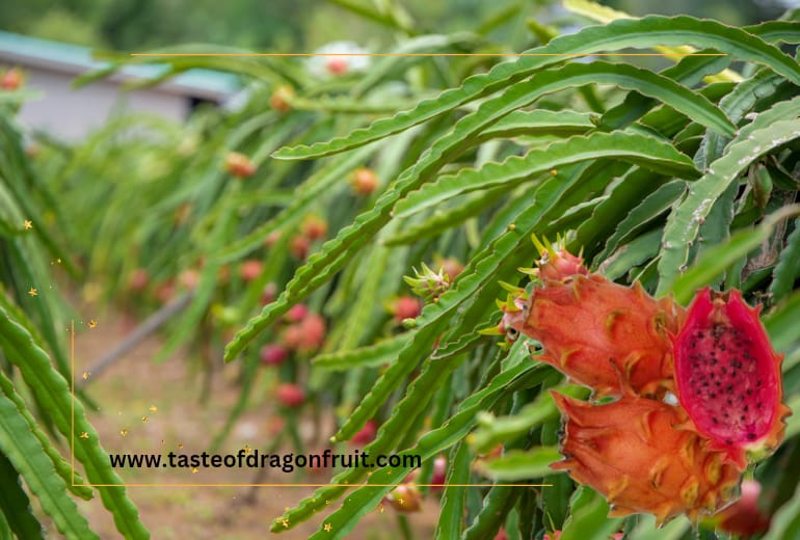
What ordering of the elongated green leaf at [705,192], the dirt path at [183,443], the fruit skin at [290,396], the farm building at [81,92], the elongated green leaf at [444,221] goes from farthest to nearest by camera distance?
the farm building at [81,92] < the fruit skin at [290,396] < the dirt path at [183,443] < the elongated green leaf at [444,221] < the elongated green leaf at [705,192]

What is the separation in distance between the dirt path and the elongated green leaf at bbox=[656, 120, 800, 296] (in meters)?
0.72

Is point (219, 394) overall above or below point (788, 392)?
below

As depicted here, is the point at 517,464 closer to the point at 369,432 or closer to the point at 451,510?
the point at 451,510

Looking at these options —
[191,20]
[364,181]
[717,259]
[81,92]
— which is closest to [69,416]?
[717,259]

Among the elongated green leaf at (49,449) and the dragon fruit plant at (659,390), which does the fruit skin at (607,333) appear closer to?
the dragon fruit plant at (659,390)

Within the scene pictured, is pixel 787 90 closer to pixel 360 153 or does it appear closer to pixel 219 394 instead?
pixel 360 153

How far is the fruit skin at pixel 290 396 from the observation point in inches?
81.4

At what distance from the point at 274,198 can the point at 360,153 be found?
2.00ft

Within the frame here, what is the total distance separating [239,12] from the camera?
2162cm

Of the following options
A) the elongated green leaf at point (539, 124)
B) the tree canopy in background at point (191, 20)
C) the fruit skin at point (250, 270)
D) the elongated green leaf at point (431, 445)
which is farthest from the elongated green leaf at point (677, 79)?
the tree canopy in background at point (191, 20)

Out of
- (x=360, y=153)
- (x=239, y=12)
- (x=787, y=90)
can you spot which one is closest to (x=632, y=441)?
(x=787, y=90)

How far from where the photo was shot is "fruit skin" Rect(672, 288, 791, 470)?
479 mm

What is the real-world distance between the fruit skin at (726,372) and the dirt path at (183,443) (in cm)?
77

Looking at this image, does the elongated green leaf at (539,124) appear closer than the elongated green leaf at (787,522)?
No
